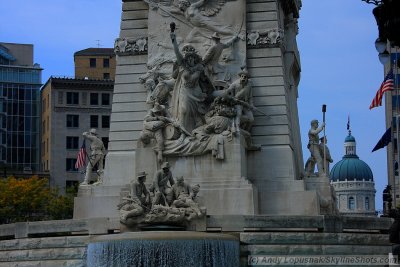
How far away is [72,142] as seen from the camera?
8488cm

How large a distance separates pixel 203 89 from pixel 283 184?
13.6 feet

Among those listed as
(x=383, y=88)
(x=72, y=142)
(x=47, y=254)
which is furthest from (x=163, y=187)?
(x=72, y=142)

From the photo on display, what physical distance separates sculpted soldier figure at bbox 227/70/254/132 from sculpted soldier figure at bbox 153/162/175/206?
13.5ft

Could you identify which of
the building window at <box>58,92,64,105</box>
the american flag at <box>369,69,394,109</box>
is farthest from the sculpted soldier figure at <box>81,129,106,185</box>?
the building window at <box>58,92,64,105</box>

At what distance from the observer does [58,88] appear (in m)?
85.9

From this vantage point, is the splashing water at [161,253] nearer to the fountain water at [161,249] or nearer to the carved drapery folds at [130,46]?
the fountain water at [161,249]

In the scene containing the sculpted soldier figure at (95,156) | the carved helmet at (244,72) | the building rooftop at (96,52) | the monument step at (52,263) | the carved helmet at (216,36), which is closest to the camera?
the monument step at (52,263)

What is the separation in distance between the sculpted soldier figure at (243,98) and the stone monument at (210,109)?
33 mm

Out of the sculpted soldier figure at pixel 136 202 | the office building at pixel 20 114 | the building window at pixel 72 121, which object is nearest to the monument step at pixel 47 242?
the sculpted soldier figure at pixel 136 202

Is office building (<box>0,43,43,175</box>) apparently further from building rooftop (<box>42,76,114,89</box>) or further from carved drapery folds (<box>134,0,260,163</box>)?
carved drapery folds (<box>134,0,260,163</box>)

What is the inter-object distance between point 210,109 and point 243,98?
1158mm

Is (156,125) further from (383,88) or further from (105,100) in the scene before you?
(105,100)

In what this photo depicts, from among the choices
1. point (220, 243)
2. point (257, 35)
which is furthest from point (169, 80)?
point (220, 243)

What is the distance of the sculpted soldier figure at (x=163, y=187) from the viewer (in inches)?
1133
